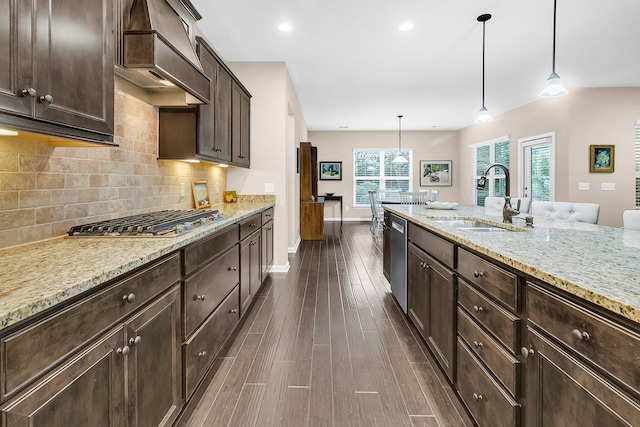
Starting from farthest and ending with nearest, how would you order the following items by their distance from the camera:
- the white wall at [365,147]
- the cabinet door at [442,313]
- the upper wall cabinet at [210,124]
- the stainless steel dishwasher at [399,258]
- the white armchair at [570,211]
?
the white wall at [365,147] → the white armchair at [570,211] → the stainless steel dishwasher at [399,258] → the upper wall cabinet at [210,124] → the cabinet door at [442,313]

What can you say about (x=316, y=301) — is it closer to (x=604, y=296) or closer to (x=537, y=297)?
(x=537, y=297)

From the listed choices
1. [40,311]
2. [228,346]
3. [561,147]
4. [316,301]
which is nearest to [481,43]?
[561,147]

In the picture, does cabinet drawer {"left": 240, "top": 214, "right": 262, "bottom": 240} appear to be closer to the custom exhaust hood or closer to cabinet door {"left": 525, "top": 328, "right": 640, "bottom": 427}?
the custom exhaust hood

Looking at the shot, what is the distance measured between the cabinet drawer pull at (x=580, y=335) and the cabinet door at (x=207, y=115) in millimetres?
2434

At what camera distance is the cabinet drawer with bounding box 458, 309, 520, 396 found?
112 centimetres

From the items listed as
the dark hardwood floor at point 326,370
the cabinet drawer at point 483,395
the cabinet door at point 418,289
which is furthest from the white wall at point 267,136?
the cabinet drawer at point 483,395

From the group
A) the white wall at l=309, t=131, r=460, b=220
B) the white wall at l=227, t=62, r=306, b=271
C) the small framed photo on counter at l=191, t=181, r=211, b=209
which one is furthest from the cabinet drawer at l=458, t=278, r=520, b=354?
the white wall at l=309, t=131, r=460, b=220

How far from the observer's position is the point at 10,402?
2.20 ft

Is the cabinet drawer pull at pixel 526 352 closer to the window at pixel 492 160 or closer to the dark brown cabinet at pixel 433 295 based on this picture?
the dark brown cabinet at pixel 433 295

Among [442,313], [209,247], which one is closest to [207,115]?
[209,247]

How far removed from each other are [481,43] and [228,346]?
4.17 meters

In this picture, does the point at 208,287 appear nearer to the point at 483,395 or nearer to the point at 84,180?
the point at 84,180

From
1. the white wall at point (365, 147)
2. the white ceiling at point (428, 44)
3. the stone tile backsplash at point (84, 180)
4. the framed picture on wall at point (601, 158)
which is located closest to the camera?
the stone tile backsplash at point (84, 180)

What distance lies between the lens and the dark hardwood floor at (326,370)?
5.19 feet
